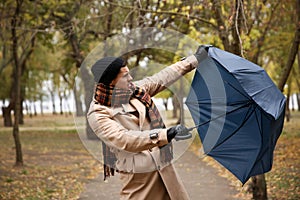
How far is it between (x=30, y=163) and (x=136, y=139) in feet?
38.8

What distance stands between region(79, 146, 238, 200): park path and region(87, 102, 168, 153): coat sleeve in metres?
5.30

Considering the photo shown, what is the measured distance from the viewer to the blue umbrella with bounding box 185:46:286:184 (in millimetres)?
Answer: 4094

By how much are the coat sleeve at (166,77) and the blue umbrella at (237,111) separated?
18 centimetres

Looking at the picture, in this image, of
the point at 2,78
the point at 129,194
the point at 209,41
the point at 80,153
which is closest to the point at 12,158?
the point at 80,153

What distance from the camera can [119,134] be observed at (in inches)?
138

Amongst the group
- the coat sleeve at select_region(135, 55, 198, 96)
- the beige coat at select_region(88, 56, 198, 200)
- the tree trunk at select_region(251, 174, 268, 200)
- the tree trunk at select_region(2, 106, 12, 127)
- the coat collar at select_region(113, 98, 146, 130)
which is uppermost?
the coat sleeve at select_region(135, 55, 198, 96)

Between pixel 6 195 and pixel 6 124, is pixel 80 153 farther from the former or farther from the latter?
pixel 6 124

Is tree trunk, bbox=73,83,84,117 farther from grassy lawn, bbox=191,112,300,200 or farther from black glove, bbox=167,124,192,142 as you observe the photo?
black glove, bbox=167,124,192,142

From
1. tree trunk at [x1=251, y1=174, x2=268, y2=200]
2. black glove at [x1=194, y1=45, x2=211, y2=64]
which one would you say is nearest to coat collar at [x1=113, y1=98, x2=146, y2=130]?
black glove at [x1=194, y1=45, x2=211, y2=64]

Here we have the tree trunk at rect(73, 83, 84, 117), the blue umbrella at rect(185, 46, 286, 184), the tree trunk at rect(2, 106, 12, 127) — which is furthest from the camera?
the tree trunk at rect(2, 106, 12, 127)

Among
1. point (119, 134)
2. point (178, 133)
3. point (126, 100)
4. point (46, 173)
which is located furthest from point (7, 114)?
point (178, 133)

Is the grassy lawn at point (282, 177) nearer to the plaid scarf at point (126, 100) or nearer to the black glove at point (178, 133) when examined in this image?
the plaid scarf at point (126, 100)

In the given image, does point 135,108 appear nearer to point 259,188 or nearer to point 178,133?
point 178,133

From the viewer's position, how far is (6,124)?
35.4 meters
